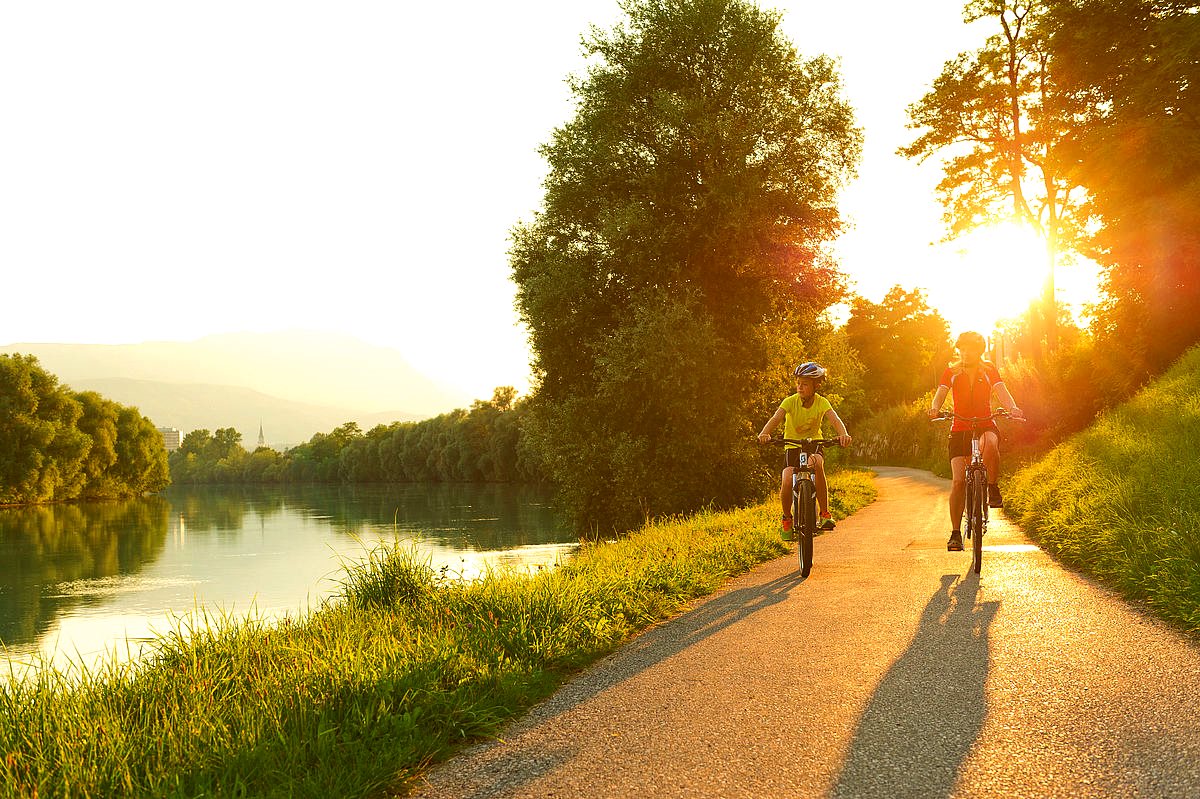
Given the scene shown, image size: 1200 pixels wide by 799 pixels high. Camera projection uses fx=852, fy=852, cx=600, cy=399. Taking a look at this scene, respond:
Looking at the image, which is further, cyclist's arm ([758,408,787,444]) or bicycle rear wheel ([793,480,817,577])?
cyclist's arm ([758,408,787,444])

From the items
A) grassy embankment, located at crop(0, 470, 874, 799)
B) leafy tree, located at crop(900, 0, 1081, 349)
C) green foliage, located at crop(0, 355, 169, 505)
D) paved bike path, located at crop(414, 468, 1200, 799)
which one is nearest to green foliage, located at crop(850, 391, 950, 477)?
leafy tree, located at crop(900, 0, 1081, 349)

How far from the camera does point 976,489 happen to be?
8.18 m

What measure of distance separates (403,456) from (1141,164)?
316 feet

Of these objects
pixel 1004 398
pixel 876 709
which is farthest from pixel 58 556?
pixel 876 709

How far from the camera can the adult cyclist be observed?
820 cm

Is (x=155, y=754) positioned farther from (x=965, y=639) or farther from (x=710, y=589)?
(x=710, y=589)

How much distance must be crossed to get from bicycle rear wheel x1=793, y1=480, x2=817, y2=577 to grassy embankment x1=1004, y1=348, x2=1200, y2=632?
2.45 m

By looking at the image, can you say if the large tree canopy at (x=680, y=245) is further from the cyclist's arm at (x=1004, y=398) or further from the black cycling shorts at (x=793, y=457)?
the cyclist's arm at (x=1004, y=398)

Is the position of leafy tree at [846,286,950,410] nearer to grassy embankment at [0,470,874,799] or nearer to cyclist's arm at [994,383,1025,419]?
cyclist's arm at [994,383,1025,419]

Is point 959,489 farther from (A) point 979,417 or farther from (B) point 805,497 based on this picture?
(B) point 805,497

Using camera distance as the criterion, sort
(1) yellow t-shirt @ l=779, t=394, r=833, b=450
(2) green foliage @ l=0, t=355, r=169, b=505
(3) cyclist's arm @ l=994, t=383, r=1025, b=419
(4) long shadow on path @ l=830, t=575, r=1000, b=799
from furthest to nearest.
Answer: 1. (2) green foliage @ l=0, t=355, r=169, b=505
2. (1) yellow t-shirt @ l=779, t=394, r=833, b=450
3. (3) cyclist's arm @ l=994, t=383, r=1025, b=419
4. (4) long shadow on path @ l=830, t=575, r=1000, b=799

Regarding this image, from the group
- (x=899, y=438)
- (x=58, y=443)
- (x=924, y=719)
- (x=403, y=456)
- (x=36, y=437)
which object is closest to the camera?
(x=924, y=719)

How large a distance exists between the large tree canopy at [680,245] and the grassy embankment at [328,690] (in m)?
13.5

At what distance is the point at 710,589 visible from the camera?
780cm
